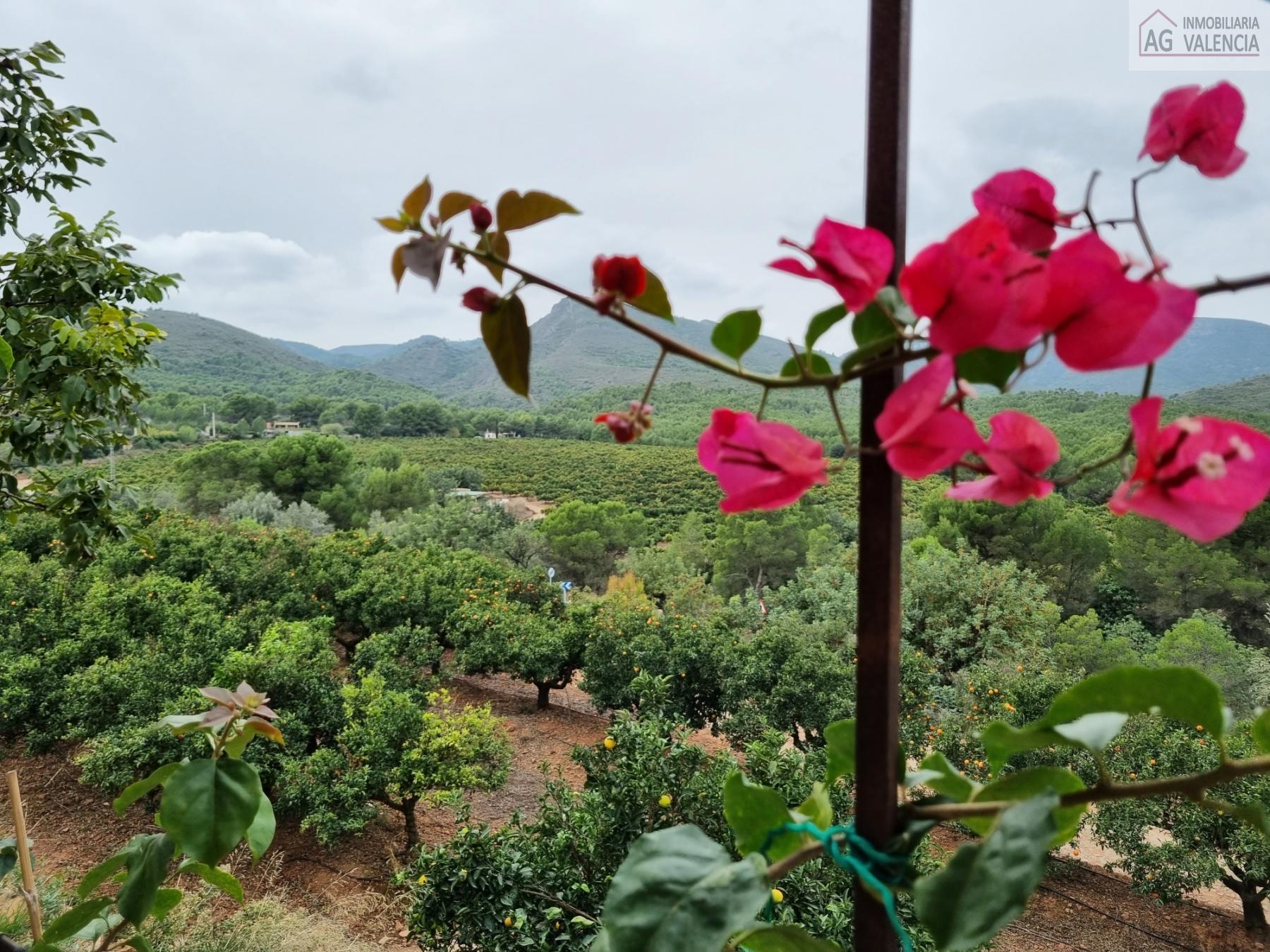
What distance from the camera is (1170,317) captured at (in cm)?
12

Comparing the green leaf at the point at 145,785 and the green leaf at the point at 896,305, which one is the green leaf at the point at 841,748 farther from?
the green leaf at the point at 145,785

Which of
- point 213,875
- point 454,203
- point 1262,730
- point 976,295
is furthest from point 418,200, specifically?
point 213,875

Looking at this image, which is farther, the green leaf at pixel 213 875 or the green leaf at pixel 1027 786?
the green leaf at pixel 213 875

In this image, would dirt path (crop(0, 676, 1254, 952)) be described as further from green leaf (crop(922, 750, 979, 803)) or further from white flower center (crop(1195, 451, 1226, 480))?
white flower center (crop(1195, 451, 1226, 480))

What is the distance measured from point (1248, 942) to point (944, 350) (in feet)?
12.2

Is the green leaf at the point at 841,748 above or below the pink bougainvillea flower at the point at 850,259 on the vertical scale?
below

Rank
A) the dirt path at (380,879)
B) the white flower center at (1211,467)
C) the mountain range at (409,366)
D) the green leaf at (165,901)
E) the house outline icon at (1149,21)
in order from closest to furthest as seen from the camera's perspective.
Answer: the white flower center at (1211,467) < the green leaf at (165,901) < the house outline icon at (1149,21) < the dirt path at (380,879) < the mountain range at (409,366)

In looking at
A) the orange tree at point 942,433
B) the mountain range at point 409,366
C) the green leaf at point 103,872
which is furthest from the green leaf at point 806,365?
the mountain range at point 409,366

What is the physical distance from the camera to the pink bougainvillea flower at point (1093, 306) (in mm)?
115

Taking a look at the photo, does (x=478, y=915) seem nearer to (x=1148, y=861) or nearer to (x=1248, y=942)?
(x=1148, y=861)

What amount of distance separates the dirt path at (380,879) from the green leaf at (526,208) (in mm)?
2516

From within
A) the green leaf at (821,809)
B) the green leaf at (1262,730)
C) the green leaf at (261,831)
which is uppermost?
the green leaf at (1262,730)

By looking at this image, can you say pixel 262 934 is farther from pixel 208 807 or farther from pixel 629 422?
pixel 629 422

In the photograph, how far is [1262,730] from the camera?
0.16 m
